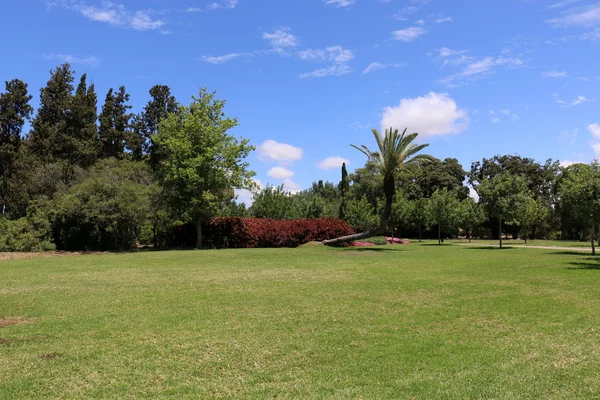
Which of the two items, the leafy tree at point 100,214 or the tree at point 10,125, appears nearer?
the leafy tree at point 100,214

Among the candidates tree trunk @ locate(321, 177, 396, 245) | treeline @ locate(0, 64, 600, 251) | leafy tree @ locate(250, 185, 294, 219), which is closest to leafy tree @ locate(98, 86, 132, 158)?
Result: treeline @ locate(0, 64, 600, 251)

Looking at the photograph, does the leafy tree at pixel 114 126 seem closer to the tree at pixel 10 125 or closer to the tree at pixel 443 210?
the tree at pixel 10 125

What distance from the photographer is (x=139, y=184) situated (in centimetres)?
3375

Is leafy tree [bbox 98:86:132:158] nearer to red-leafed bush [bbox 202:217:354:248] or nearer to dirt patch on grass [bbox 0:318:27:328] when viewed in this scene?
red-leafed bush [bbox 202:217:354:248]

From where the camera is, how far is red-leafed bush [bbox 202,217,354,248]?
113ft

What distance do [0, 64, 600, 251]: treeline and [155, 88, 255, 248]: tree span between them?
83 millimetres

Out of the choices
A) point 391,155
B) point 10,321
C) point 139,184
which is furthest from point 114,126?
point 10,321

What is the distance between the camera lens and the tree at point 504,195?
33.1 m

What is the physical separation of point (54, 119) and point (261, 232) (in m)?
26.2

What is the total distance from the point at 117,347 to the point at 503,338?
6.11 m

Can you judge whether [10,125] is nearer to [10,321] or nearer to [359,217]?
[359,217]

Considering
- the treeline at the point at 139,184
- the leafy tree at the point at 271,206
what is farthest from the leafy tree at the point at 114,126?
the leafy tree at the point at 271,206

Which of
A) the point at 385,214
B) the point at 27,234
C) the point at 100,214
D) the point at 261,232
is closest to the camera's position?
the point at 27,234

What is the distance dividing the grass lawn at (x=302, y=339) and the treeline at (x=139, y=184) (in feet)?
49.2
